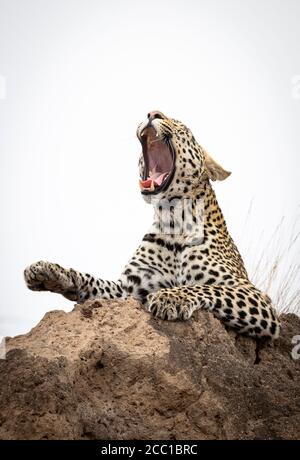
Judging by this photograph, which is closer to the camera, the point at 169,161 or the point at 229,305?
the point at 229,305

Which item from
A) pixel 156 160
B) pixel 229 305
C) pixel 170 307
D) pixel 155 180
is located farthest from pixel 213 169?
pixel 170 307

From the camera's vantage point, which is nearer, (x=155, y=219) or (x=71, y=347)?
(x=71, y=347)

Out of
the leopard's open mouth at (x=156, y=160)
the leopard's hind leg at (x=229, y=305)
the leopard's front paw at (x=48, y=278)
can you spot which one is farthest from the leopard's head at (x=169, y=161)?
the leopard's hind leg at (x=229, y=305)

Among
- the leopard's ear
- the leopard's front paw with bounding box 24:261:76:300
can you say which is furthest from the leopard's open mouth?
the leopard's front paw with bounding box 24:261:76:300

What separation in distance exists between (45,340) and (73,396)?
89 cm

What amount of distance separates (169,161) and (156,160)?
6.2 inches

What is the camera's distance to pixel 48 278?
746cm

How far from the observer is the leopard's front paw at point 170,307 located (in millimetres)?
6590

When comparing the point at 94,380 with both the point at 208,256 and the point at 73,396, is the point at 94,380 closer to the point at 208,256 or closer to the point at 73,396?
the point at 73,396

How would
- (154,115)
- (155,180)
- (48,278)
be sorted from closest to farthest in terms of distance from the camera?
(48,278) → (155,180) → (154,115)

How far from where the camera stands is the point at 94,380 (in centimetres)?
598

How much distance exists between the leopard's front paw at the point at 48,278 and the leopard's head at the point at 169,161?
1261 millimetres

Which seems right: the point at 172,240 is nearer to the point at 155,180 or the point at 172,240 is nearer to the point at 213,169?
the point at 155,180
